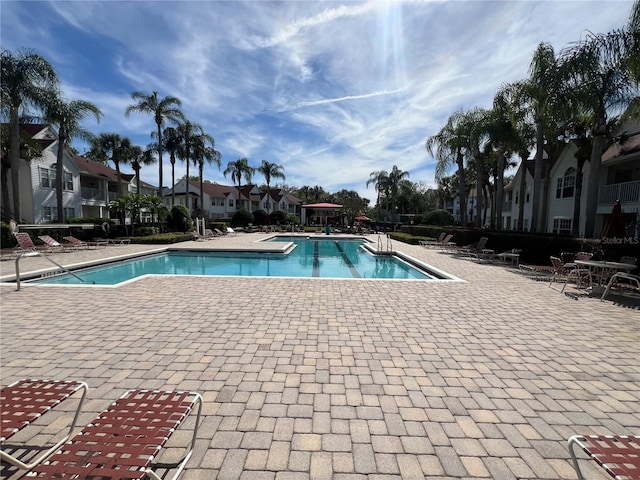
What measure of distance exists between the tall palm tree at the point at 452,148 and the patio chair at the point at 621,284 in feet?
54.3

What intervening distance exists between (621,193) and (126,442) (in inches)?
902

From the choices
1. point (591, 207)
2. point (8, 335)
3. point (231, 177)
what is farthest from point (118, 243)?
point (231, 177)

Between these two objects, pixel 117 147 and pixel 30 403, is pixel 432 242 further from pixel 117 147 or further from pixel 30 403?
pixel 117 147

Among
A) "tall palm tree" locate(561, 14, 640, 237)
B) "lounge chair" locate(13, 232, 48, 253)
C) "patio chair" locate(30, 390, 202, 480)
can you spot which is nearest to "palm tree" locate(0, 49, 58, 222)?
"lounge chair" locate(13, 232, 48, 253)

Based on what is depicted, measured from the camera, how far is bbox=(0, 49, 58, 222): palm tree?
53.0 ft

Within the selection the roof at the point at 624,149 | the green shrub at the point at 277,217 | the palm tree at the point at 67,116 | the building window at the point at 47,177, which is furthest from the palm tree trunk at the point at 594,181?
the green shrub at the point at 277,217

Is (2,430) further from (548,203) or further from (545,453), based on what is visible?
(548,203)

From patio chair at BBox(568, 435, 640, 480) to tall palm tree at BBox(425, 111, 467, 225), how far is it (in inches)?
933

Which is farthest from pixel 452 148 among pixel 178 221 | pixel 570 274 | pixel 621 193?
pixel 178 221

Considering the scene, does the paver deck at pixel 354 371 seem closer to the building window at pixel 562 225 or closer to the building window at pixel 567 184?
the building window at pixel 562 225

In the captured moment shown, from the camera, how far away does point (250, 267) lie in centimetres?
1329

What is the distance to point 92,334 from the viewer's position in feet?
14.8

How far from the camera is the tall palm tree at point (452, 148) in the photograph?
23062 mm

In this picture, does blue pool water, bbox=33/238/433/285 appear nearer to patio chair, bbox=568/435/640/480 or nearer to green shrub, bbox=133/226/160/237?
green shrub, bbox=133/226/160/237
